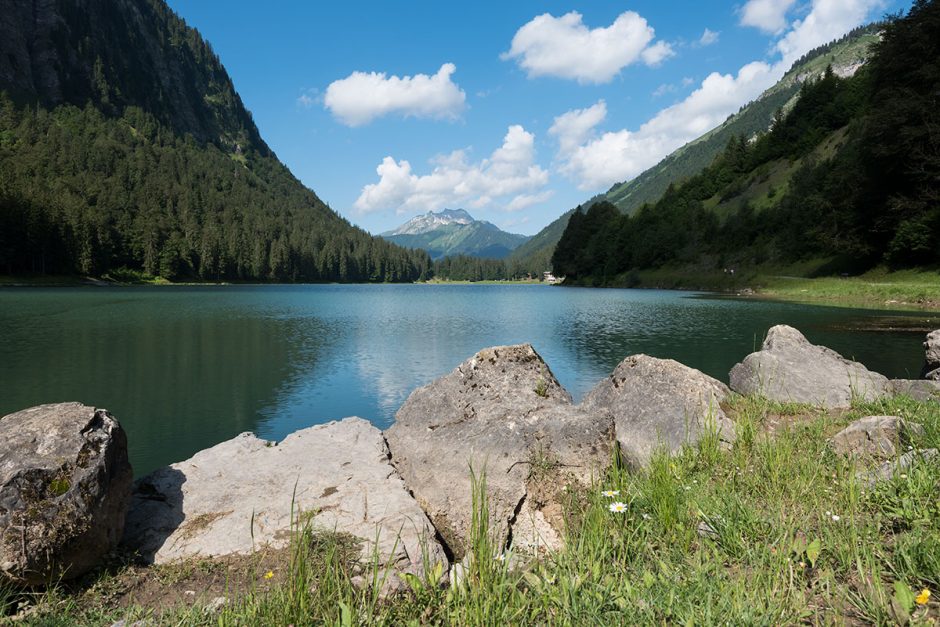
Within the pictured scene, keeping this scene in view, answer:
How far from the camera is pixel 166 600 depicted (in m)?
4.88

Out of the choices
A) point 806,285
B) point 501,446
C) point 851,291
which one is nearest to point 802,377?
point 501,446

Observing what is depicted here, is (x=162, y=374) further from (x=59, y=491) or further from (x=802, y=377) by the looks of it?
(x=802, y=377)

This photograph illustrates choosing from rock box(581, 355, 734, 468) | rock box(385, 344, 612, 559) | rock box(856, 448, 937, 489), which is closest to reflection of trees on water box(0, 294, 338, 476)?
rock box(385, 344, 612, 559)

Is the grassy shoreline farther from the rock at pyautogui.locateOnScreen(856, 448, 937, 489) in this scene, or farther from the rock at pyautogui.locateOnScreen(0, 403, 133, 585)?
the rock at pyautogui.locateOnScreen(0, 403, 133, 585)

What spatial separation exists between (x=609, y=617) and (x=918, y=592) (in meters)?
2.14

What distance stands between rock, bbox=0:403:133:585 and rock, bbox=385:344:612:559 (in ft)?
13.1

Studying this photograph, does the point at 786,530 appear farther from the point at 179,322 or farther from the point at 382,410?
the point at 179,322

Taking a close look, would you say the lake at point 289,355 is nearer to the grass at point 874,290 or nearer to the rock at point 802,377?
the rock at point 802,377

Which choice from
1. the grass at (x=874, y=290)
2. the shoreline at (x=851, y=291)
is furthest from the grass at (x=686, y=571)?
the grass at (x=874, y=290)

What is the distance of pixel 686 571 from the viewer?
3.97 metres

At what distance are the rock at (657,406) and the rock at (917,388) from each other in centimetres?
403

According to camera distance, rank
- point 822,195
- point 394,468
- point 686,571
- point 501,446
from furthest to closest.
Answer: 1. point 822,195
2. point 394,468
3. point 501,446
4. point 686,571

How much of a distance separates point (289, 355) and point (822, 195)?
272 feet

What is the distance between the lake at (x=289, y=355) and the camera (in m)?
15.6
